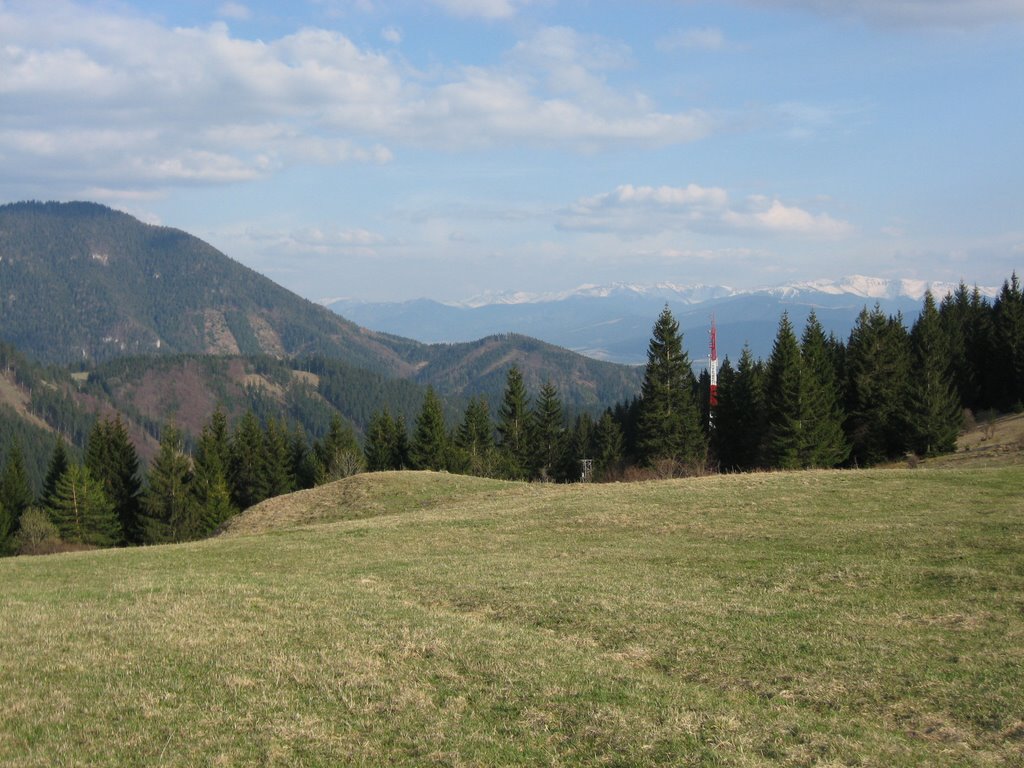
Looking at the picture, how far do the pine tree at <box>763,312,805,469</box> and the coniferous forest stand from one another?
110mm

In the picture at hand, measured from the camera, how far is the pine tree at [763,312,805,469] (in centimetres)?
5653

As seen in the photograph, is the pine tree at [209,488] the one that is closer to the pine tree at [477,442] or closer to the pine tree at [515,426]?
the pine tree at [477,442]

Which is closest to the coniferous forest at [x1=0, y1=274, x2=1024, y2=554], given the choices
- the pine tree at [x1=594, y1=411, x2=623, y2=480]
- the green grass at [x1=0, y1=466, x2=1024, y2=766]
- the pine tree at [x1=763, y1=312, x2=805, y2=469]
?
the pine tree at [x1=763, y1=312, x2=805, y2=469]

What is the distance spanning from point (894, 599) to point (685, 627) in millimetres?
4793

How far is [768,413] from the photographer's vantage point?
60375 mm

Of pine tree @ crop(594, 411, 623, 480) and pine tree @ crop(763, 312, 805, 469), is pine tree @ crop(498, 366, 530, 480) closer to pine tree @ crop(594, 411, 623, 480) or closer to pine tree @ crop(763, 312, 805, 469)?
pine tree @ crop(594, 411, 623, 480)

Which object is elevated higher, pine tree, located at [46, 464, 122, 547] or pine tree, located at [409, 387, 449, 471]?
pine tree, located at [409, 387, 449, 471]

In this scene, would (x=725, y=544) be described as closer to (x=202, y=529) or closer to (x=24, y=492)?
(x=202, y=529)

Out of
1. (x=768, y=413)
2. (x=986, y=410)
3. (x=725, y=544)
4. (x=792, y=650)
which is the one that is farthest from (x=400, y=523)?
(x=986, y=410)

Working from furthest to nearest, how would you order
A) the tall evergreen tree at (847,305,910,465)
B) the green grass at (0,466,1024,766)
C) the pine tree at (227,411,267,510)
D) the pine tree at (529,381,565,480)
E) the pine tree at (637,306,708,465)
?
the pine tree at (529,381,565,480)
the pine tree at (227,411,267,510)
the pine tree at (637,306,708,465)
the tall evergreen tree at (847,305,910,465)
the green grass at (0,466,1024,766)

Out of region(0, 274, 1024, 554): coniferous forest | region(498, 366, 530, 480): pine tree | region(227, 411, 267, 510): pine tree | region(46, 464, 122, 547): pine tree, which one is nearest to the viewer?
region(0, 274, 1024, 554): coniferous forest

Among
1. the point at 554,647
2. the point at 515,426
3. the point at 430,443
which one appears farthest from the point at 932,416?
the point at 554,647

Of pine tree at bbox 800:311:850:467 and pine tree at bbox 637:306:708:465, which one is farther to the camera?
pine tree at bbox 637:306:708:465

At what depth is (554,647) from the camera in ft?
43.0
